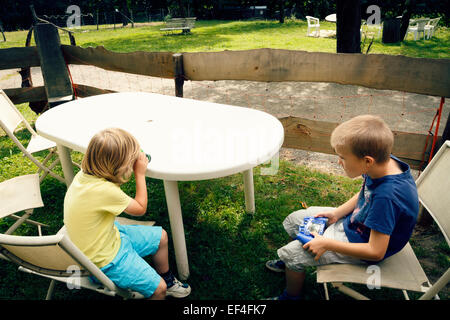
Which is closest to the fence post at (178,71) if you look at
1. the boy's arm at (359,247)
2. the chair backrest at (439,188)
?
the boy's arm at (359,247)

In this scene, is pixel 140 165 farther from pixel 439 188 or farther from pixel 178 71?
pixel 178 71

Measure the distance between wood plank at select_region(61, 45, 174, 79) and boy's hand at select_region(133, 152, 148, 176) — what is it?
193 cm

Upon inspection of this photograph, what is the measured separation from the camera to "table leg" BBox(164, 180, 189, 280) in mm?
1958

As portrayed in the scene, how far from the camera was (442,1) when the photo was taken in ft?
53.9

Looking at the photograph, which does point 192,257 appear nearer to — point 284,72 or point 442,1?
point 284,72

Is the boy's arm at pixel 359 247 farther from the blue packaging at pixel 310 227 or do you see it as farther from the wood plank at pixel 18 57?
the wood plank at pixel 18 57

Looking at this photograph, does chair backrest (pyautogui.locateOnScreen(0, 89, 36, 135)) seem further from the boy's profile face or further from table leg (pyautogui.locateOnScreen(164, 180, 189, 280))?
the boy's profile face

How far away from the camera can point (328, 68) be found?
2.69 m

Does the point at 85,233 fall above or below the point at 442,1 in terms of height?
below

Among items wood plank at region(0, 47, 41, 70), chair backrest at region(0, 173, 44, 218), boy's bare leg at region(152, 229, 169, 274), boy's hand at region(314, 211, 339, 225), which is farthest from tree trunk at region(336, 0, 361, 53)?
chair backrest at region(0, 173, 44, 218)

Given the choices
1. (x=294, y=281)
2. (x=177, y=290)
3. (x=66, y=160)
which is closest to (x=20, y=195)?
(x=66, y=160)

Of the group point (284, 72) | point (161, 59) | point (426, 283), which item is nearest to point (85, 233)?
point (426, 283)

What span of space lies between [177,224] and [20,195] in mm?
1318
